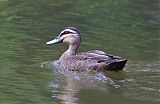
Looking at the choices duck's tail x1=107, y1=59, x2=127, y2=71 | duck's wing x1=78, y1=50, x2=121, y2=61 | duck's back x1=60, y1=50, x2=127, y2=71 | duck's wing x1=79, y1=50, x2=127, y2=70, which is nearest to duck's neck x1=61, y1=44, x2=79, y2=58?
duck's back x1=60, y1=50, x2=127, y2=71

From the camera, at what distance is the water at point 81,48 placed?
11891 millimetres

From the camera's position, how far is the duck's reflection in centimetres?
1173

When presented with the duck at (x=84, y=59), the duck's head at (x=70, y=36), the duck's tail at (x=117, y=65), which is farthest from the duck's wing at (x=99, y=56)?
the duck's head at (x=70, y=36)

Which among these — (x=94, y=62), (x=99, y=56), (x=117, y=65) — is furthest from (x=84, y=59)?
(x=117, y=65)

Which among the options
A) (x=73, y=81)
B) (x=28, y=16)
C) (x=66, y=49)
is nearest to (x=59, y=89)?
(x=73, y=81)

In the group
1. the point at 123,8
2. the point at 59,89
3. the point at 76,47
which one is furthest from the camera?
the point at 123,8

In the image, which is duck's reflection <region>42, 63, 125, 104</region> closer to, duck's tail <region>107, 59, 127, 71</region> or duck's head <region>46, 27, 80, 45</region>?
duck's tail <region>107, 59, 127, 71</region>

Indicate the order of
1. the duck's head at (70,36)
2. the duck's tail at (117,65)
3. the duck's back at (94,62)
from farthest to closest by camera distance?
the duck's head at (70,36) < the duck's back at (94,62) < the duck's tail at (117,65)

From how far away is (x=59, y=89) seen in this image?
12.3 meters

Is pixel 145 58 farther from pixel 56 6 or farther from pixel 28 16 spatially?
pixel 56 6

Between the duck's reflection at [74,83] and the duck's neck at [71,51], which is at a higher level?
the duck's neck at [71,51]

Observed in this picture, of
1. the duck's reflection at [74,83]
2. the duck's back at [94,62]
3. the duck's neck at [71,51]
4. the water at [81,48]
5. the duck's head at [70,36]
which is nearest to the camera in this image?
the duck's reflection at [74,83]

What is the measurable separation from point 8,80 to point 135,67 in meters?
3.13

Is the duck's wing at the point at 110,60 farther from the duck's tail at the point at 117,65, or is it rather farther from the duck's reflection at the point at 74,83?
the duck's reflection at the point at 74,83
